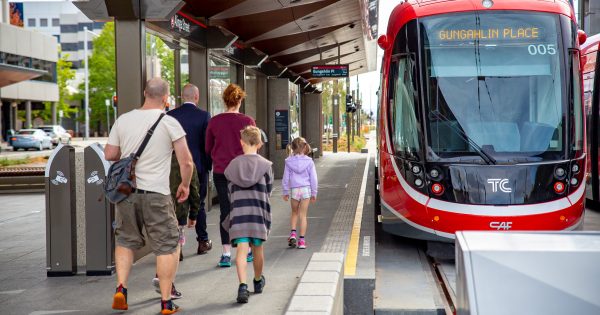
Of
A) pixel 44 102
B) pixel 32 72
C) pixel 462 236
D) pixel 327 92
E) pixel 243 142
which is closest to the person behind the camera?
pixel 462 236

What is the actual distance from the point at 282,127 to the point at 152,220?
1582 cm

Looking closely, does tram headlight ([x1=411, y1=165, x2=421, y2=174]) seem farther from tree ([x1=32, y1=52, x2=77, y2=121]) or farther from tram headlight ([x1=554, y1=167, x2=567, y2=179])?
tree ([x1=32, y1=52, x2=77, y2=121])

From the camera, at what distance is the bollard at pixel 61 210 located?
24.8 ft

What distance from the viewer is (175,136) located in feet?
19.9

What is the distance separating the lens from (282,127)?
21750mm

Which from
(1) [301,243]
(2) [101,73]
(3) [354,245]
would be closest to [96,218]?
(1) [301,243]

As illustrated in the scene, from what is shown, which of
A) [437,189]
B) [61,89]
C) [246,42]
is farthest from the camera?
[61,89]

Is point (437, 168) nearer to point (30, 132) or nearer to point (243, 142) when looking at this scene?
point (243, 142)

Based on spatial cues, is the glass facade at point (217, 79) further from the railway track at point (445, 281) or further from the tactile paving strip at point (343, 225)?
the railway track at point (445, 281)

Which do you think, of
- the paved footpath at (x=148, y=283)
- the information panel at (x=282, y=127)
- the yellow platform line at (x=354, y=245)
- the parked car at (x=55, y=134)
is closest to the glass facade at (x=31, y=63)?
the parked car at (x=55, y=134)

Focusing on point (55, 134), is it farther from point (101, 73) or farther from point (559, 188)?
point (559, 188)

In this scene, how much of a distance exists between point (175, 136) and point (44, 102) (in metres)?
69.3

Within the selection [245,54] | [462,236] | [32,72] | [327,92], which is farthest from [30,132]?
[462,236]

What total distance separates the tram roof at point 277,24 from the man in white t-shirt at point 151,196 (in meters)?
3.07
